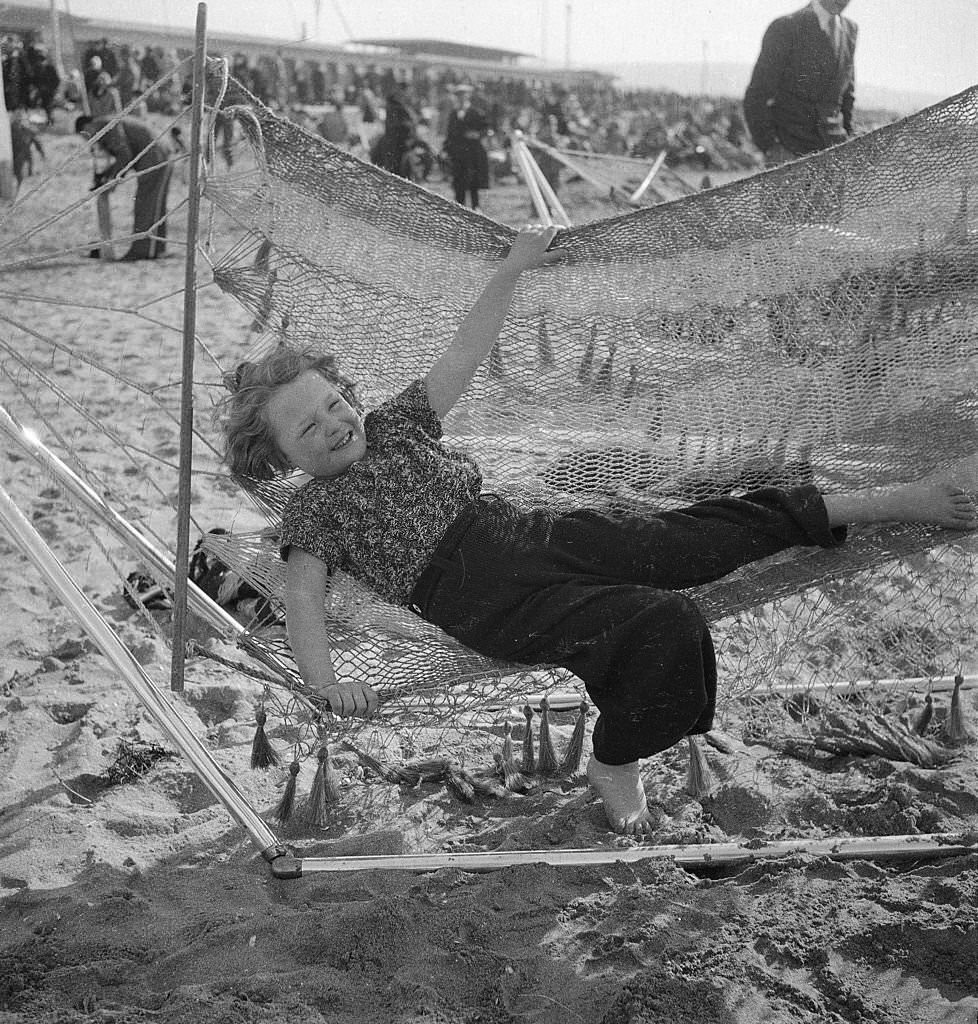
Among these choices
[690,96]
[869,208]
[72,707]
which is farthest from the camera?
[690,96]

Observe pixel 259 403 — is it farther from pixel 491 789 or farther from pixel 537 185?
pixel 537 185

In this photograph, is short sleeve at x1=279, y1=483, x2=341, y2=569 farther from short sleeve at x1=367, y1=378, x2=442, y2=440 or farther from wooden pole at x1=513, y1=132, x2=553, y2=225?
wooden pole at x1=513, y1=132, x2=553, y2=225

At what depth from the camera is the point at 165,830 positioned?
6.35 feet

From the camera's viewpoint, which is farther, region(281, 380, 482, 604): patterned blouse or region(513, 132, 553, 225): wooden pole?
region(513, 132, 553, 225): wooden pole

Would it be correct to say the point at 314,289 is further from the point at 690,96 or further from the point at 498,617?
the point at 690,96

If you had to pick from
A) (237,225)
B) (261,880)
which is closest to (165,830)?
(261,880)

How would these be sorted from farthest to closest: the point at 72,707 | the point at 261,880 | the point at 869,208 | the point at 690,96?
the point at 690,96 < the point at 72,707 < the point at 869,208 < the point at 261,880

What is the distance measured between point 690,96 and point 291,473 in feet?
87.1

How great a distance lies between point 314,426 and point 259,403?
101 millimetres

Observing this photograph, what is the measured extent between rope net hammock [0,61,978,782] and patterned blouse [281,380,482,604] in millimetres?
101

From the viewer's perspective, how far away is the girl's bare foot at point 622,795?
6.08 ft

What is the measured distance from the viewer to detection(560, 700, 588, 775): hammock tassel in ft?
6.89

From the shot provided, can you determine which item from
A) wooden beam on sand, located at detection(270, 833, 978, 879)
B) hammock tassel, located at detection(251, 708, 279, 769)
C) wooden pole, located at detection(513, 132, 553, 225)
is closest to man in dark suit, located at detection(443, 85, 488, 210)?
wooden pole, located at detection(513, 132, 553, 225)

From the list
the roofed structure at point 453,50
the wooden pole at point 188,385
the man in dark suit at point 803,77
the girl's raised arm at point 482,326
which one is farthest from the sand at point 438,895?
the roofed structure at point 453,50
